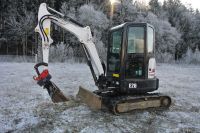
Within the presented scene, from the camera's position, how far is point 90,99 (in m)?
6.35

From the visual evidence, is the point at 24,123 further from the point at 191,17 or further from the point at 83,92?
the point at 191,17

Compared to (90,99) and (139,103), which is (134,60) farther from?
(90,99)

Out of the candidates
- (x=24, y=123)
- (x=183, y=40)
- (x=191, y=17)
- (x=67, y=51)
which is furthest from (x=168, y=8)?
(x=24, y=123)

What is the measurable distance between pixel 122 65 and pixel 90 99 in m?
1.30

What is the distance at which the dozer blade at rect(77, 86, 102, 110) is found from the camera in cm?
587

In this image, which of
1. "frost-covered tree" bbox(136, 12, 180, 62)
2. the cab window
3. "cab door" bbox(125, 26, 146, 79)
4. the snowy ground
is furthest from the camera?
"frost-covered tree" bbox(136, 12, 180, 62)

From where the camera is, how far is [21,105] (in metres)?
6.62

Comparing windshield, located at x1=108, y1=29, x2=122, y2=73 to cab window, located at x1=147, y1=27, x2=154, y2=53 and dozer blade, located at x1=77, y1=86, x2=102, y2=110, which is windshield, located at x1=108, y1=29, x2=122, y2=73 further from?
dozer blade, located at x1=77, y1=86, x2=102, y2=110

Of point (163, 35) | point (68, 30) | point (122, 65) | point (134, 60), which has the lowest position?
point (122, 65)

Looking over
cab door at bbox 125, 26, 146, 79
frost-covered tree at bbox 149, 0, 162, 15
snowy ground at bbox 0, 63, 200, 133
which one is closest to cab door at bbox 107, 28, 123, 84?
cab door at bbox 125, 26, 146, 79

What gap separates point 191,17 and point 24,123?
4044 centimetres

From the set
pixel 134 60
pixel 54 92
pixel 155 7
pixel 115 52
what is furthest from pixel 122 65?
pixel 155 7

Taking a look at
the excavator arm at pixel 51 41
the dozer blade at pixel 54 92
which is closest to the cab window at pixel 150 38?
the excavator arm at pixel 51 41

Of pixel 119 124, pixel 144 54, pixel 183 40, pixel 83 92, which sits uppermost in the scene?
pixel 183 40
